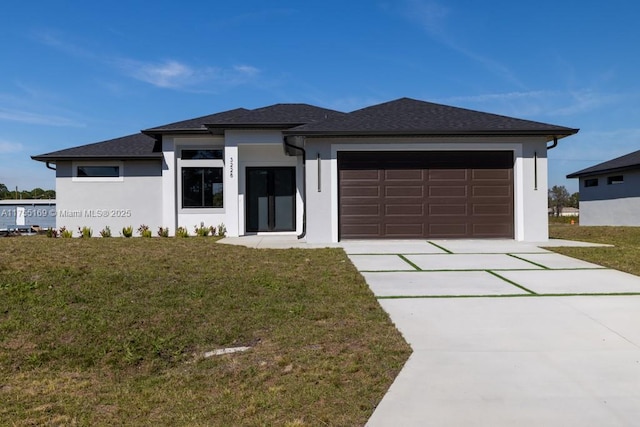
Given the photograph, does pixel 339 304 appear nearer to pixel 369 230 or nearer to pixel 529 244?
pixel 369 230

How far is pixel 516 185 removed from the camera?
39.6ft

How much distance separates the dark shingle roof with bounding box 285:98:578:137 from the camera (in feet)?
→ 38.4

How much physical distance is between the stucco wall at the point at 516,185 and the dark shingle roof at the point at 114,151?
7.10 m

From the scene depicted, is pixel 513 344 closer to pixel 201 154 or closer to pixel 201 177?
pixel 201 177

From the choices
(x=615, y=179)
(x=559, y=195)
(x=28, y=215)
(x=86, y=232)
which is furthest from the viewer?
(x=559, y=195)

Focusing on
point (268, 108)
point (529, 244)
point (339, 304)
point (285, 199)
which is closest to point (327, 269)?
point (339, 304)

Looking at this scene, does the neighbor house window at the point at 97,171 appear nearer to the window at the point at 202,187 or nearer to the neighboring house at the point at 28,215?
the window at the point at 202,187

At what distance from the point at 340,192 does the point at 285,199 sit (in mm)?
4171

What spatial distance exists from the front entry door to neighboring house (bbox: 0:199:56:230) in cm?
1618

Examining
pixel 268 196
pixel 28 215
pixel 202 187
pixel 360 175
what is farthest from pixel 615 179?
pixel 28 215

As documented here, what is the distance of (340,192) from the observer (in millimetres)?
12141

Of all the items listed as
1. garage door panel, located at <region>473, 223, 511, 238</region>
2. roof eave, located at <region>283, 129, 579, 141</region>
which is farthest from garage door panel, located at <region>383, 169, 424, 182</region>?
garage door panel, located at <region>473, 223, 511, 238</region>

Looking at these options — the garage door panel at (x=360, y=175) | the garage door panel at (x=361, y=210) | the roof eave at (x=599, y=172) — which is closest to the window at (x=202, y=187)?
the garage door panel at (x=360, y=175)

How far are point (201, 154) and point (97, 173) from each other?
4436 mm
